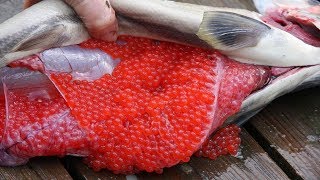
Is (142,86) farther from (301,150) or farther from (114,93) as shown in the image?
(301,150)

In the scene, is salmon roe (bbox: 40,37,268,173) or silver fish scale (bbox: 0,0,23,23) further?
silver fish scale (bbox: 0,0,23,23)

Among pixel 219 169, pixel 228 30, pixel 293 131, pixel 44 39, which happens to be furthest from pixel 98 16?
pixel 293 131

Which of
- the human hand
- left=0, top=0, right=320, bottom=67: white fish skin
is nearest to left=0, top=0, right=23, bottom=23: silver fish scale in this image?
the human hand

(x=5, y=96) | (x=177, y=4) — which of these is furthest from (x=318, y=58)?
(x=5, y=96)

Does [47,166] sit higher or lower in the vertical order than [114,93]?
lower

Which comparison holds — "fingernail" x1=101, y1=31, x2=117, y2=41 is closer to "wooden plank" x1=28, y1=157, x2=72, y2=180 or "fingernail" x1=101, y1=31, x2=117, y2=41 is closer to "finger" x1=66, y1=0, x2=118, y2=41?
"finger" x1=66, y1=0, x2=118, y2=41

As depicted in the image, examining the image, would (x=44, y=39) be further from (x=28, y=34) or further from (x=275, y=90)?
(x=275, y=90)

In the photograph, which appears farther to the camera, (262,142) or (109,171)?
(262,142)
